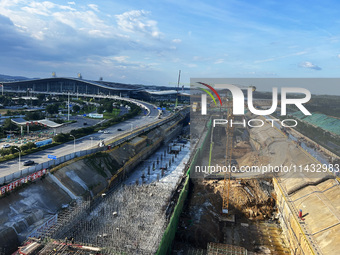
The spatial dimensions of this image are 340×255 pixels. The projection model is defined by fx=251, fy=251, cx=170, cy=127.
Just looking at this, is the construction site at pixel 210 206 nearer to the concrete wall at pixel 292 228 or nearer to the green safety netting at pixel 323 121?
the concrete wall at pixel 292 228

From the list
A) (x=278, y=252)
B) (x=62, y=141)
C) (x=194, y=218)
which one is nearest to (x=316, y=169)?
(x=278, y=252)

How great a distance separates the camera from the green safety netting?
32.9m

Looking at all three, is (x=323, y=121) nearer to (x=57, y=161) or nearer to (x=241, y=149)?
(x=241, y=149)

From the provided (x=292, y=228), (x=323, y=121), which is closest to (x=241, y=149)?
(x=323, y=121)

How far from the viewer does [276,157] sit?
27.3 metres

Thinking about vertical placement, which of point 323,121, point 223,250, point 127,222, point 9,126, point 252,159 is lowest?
point 127,222

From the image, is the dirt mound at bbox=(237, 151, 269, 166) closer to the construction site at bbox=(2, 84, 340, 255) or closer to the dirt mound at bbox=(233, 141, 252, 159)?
the construction site at bbox=(2, 84, 340, 255)

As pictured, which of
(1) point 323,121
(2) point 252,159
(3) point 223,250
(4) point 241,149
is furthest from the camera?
(1) point 323,121

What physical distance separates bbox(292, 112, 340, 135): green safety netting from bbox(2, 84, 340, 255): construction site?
3513 mm

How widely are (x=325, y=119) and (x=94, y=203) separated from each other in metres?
33.6

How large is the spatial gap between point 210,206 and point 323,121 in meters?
24.9

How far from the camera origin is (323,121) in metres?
35.7

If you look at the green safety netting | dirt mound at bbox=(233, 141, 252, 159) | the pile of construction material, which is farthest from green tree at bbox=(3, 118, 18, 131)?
the green safety netting

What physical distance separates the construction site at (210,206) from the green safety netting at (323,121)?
351 centimetres
